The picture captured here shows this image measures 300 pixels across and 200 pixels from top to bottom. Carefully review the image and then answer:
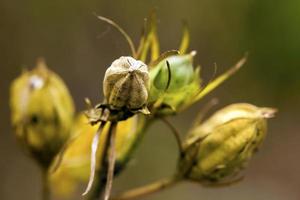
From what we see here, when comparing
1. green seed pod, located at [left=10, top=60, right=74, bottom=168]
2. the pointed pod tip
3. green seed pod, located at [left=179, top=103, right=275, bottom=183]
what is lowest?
green seed pod, located at [left=179, top=103, right=275, bottom=183]

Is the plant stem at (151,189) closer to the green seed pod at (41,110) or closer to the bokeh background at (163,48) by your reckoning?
the green seed pod at (41,110)

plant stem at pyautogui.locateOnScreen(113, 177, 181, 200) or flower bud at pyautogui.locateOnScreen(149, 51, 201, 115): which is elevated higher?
flower bud at pyautogui.locateOnScreen(149, 51, 201, 115)

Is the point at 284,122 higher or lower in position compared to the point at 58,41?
lower

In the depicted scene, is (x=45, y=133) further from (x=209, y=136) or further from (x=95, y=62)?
(x=95, y=62)

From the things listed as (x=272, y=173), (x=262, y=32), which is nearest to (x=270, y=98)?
(x=262, y=32)

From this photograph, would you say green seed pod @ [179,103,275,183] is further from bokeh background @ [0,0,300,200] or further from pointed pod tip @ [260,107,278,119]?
bokeh background @ [0,0,300,200]

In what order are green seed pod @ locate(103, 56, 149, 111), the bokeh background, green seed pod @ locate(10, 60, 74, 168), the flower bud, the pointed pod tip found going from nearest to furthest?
1. green seed pod @ locate(103, 56, 149, 111)
2. the flower bud
3. the pointed pod tip
4. green seed pod @ locate(10, 60, 74, 168)
5. the bokeh background

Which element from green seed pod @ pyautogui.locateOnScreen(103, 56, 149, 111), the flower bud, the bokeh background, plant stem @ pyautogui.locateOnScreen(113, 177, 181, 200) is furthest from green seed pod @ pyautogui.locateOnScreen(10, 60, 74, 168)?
the bokeh background
